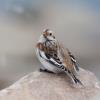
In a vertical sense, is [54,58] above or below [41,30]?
above

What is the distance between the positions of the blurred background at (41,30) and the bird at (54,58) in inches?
94.7

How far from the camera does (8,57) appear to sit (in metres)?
11.2

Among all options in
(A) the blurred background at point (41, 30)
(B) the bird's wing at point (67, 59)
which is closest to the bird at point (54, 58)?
(B) the bird's wing at point (67, 59)

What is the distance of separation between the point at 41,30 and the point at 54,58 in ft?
14.3

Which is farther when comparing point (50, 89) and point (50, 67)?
point (50, 67)

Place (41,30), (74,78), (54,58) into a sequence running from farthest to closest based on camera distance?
(41,30) → (54,58) → (74,78)

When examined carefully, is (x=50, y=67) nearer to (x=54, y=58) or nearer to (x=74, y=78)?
(x=54, y=58)

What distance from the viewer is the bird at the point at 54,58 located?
761 cm

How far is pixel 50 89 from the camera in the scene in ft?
24.3

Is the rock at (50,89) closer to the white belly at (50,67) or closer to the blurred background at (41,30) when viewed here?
the white belly at (50,67)

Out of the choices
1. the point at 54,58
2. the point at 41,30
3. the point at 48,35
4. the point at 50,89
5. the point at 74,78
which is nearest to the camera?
the point at 50,89

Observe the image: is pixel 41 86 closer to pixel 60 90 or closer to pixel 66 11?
pixel 60 90

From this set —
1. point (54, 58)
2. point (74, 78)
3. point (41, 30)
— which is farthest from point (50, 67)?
point (41, 30)

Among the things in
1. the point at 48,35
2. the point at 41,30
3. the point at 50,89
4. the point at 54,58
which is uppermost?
the point at 48,35
